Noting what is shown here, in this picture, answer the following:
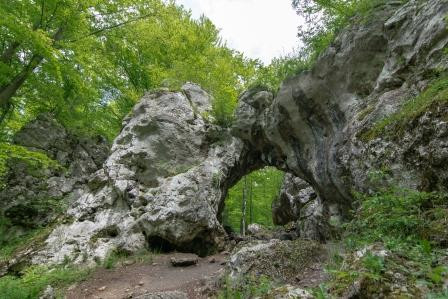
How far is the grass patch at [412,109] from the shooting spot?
5534mm

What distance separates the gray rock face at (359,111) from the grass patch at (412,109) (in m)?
0.16

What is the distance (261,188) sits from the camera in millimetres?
26312

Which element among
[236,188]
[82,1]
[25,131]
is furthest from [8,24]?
[236,188]

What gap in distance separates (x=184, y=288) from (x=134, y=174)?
20.3ft

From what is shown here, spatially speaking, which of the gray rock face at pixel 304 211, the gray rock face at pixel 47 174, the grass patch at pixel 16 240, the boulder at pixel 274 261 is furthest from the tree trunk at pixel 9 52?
the gray rock face at pixel 304 211

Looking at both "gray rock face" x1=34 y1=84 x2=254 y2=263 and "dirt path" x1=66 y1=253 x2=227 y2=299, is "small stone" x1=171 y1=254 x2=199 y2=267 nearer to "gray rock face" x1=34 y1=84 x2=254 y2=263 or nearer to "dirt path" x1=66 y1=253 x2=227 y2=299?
"dirt path" x1=66 y1=253 x2=227 y2=299

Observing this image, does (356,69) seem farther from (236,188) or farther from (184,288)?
(236,188)

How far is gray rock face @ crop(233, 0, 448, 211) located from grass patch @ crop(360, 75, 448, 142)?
0.16m

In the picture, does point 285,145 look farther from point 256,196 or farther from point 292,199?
point 256,196

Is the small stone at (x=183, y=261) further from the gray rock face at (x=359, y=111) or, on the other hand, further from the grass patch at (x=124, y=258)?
the gray rock face at (x=359, y=111)

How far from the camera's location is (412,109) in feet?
20.0

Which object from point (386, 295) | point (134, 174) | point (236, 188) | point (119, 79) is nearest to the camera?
point (386, 295)

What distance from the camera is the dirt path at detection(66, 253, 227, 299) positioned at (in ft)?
26.3

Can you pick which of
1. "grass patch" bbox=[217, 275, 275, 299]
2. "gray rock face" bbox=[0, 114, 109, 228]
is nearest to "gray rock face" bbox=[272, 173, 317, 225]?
"gray rock face" bbox=[0, 114, 109, 228]
